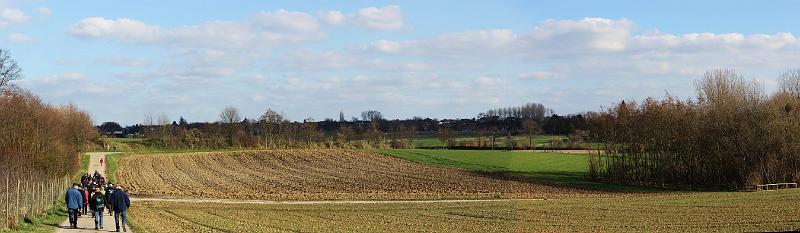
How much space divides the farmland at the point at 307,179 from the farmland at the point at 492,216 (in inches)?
348

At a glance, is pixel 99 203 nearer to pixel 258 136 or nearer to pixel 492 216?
pixel 492 216

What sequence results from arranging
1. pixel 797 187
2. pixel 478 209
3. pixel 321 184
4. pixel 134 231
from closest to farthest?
1. pixel 134 231
2. pixel 478 209
3. pixel 797 187
4. pixel 321 184

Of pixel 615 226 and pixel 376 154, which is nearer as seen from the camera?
pixel 615 226

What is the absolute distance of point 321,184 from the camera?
63.7m

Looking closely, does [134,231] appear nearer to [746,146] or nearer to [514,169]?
[746,146]

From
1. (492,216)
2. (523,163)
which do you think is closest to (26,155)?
(492,216)

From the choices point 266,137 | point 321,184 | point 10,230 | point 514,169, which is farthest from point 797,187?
point 266,137

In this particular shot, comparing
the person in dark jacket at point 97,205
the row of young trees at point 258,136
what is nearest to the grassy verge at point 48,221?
the person in dark jacket at point 97,205

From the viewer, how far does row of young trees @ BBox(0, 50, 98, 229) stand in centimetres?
2595

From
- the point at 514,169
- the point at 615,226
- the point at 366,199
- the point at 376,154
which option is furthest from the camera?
the point at 376,154

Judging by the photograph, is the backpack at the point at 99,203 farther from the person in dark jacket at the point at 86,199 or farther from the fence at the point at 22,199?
the person in dark jacket at the point at 86,199

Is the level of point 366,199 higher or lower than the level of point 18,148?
lower

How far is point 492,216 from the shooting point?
116ft

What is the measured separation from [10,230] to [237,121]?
376ft
